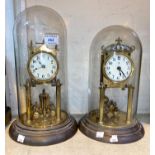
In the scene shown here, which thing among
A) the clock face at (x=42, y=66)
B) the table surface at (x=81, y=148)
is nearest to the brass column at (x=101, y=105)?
the table surface at (x=81, y=148)

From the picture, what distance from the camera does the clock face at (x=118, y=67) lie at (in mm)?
995

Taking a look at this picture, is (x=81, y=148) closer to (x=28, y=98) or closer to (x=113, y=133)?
(x=113, y=133)

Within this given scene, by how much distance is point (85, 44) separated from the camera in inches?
46.4

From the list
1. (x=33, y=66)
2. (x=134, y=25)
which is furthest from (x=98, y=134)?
(x=134, y=25)

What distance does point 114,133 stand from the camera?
1.00 m

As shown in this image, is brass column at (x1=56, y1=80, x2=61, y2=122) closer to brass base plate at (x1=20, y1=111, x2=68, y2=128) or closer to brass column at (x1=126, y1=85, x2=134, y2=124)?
brass base plate at (x1=20, y1=111, x2=68, y2=128)

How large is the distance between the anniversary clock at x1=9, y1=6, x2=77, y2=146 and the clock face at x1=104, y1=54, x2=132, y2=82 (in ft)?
0.68

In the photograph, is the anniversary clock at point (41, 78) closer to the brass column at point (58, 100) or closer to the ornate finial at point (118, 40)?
the brass column at point (58, 100)

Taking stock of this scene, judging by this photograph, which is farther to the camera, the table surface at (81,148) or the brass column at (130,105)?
the brass column at (130,105)

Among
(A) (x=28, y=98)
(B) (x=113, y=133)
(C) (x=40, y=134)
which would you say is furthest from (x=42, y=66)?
(B) (x=113, y=133)

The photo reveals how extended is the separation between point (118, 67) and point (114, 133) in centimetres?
27

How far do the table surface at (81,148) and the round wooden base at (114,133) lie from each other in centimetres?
2

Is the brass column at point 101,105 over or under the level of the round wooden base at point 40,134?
over

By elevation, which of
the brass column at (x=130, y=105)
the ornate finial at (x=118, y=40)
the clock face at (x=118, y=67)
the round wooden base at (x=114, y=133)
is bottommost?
the round wooden base at (x=114, y=133)
